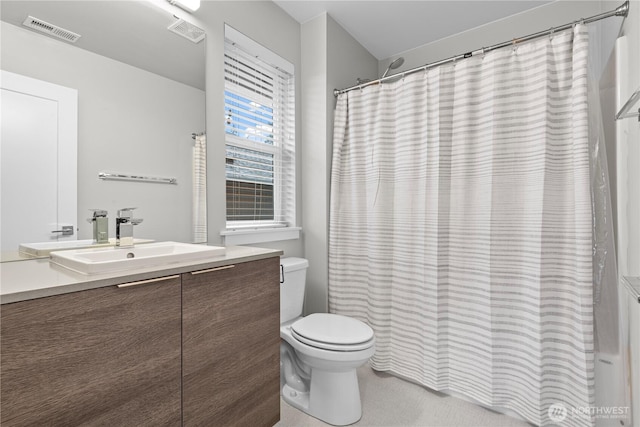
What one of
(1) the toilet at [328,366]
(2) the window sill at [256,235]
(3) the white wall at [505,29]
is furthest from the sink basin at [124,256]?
(3) the white wall at [505,29]

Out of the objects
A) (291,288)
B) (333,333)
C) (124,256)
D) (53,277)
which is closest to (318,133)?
(291,288)

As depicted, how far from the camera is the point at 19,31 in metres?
1.12

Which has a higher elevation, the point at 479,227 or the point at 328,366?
the point at 479,227

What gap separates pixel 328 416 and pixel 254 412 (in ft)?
1.53

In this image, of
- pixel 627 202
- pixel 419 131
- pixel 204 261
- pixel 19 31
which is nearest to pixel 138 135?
pixel 19 31

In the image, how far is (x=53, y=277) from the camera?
85 centimetres

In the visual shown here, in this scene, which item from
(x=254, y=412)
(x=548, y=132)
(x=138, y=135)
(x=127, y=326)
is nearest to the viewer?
(x=127, y=326)

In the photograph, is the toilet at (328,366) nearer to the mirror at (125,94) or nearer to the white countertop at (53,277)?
the white countertop at (53,277)

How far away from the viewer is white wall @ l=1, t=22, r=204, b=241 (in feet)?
3.81

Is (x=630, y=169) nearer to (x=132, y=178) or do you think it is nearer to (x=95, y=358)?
(x=95, y=358)

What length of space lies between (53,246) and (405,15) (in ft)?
8.25

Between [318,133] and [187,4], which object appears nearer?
[187,4]

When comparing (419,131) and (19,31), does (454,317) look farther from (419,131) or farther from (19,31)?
(19,31)

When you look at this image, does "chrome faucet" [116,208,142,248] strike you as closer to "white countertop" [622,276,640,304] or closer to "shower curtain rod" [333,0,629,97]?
"shower curtain rod" [333,0,629,97]
